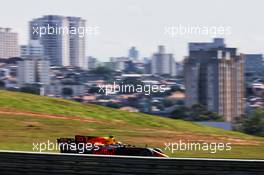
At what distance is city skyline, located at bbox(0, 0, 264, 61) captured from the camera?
43.5 feet

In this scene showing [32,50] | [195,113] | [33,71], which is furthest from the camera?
[32,50]

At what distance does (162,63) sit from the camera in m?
13.9

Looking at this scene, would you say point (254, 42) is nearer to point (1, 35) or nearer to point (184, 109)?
point (184, 109)

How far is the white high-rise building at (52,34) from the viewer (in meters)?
14.1

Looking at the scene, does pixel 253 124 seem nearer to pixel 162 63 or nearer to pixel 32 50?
pixel 162 63

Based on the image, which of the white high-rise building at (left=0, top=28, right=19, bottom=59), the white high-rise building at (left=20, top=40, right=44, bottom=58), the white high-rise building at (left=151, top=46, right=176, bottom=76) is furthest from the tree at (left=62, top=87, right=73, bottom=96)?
the white high-rise building at (left=151, top=46, right=176, bottom=76)

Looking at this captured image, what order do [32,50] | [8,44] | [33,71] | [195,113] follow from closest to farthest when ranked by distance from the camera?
[195,113]
[33,71]
[32,50]
[8,44]

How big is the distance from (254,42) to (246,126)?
5.47 feet

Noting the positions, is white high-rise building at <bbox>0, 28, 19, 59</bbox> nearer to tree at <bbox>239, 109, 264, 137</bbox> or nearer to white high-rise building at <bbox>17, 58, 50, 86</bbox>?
white high-rise building at <bbox>17, 58, 50, 86</bbox>

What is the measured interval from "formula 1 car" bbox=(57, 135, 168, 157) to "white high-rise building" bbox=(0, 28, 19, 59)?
88.2 inches

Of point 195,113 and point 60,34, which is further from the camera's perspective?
point 60,34

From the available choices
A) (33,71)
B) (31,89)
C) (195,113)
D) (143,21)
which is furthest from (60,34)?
(195,113)

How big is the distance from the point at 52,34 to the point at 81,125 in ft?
6.71

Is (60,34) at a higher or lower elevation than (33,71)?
higher
